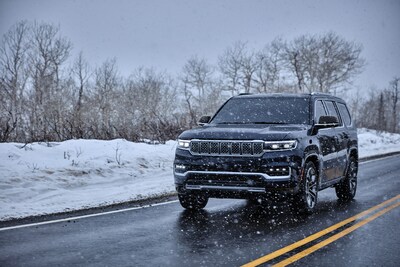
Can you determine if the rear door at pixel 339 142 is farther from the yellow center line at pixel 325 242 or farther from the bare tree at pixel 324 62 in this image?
the bare tree at pixel 324 62

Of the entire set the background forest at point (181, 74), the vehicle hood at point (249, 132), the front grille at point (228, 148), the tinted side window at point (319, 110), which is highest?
the background forest at point (181, 74)

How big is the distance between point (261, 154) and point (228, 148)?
52cm

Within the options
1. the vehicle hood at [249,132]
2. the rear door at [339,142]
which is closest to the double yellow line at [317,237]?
the rear door at [339,142]

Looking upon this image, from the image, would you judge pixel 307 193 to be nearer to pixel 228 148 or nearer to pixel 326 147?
pixel 326 147

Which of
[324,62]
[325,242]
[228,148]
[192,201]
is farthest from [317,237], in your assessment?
[324,62]

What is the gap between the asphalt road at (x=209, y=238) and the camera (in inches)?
220

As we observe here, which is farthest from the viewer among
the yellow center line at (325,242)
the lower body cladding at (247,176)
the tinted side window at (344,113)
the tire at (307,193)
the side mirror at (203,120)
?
the tinted side window at (344,113)

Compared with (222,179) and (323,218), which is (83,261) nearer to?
(222,179)

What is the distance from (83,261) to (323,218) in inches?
173

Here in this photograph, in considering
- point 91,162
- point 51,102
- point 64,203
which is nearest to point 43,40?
point 51,102

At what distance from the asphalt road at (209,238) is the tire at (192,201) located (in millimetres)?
139

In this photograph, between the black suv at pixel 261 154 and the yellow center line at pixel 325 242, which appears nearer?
the yellow center line at pixel 325 242

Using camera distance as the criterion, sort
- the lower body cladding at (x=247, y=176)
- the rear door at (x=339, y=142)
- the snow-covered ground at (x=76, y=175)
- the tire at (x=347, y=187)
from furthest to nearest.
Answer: the tire at (x=347, y=187)
the rear door at (x=339, y=142)
the snow-covered ground at (x=76, y=175)
the lower body cladding at (x=247, y=176)

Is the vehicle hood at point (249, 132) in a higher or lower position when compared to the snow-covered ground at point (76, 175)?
higher
